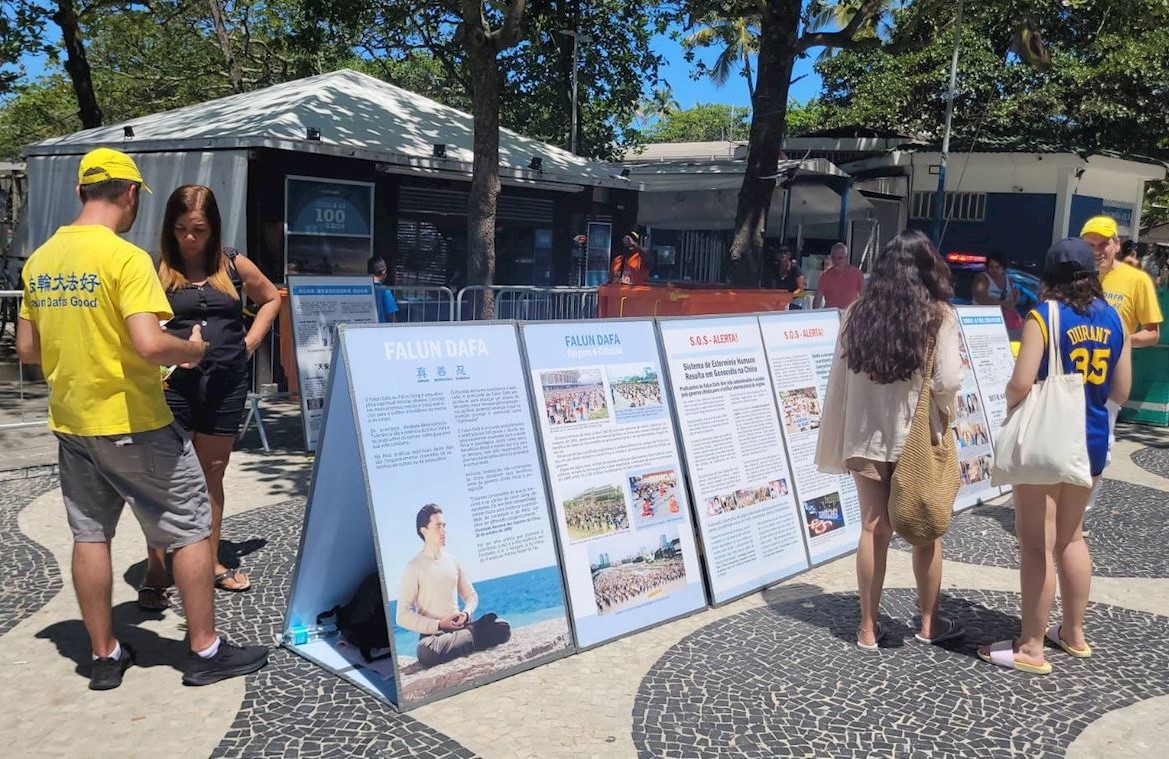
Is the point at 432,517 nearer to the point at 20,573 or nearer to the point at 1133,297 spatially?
the point at 20,573

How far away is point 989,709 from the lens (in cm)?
377

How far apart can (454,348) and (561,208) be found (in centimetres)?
1181

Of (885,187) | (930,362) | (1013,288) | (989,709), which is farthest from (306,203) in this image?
(885,187)

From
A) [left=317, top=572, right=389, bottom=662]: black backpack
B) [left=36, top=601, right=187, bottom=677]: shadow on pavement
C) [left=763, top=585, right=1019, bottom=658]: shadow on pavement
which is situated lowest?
[left=36, top=601, right=187, bottom=677]: shadow on pavement

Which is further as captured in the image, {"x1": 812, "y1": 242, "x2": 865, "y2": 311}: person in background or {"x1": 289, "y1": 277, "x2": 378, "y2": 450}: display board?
{"x1": 812, "y1": 242, "x2": 865, "y2": 311}: person in background

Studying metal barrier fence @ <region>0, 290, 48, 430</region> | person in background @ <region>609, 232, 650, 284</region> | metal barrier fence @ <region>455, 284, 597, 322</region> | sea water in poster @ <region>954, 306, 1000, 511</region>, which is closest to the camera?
sea water in poster @ <region>954, 306, 1000, 511</region>

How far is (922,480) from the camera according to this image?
408 cm

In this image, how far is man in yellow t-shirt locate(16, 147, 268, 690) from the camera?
3.38 m

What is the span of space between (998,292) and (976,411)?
3.22 meters

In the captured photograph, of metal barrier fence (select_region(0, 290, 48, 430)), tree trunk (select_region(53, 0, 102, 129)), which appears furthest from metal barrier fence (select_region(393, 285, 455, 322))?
tree trunk (select_region(53, 0, 102, 129))

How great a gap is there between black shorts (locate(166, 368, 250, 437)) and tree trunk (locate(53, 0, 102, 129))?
43.9 feet

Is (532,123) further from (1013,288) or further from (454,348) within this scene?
(454,348)

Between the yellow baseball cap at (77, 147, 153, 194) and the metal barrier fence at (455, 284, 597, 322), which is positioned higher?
the yellow baseball cap at (77, 147, 153, 194)

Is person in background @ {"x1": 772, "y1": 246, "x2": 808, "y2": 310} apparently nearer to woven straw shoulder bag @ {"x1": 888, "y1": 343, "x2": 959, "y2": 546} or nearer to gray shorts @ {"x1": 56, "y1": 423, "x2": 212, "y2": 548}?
woven straw shoulder bag @ {"x1": 888, "y1": 343, "x2": 959, "y2": 546}
